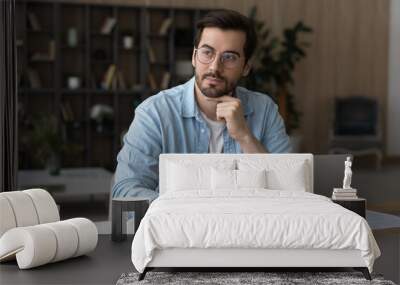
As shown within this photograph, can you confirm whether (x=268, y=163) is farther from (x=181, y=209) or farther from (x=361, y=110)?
(x=361, y=110)

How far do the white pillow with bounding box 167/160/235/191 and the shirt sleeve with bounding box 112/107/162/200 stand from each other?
0.19 m

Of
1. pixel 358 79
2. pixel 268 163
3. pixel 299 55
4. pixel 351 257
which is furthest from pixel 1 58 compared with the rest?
pixel 358 79

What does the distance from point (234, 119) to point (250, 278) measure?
955mm

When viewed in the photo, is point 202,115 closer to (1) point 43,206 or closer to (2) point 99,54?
(1) point 43,206

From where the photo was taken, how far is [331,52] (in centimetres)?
1171

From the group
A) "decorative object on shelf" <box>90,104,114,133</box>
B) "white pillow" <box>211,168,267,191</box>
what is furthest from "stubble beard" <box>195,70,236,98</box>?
"decorative object on shelf" <box>90,104,114,133</box>

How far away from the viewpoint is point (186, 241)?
257 cm

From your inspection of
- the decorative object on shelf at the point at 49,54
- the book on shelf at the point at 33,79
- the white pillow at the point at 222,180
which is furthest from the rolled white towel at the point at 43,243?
the decorative object on shelf at the point at 49,54

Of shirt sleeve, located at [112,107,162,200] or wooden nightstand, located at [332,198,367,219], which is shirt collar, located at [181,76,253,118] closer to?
shirt sleeve, located at [112,107,162,200]

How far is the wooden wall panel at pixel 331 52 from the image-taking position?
37.8 ft

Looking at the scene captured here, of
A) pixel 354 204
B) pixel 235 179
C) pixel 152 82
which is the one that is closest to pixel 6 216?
pixel 235 179

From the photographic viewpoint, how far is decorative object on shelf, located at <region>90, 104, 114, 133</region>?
31.7 feet

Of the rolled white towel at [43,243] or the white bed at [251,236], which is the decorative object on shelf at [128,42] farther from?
the white bed at [251,236]

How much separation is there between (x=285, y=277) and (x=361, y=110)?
8.93 m
